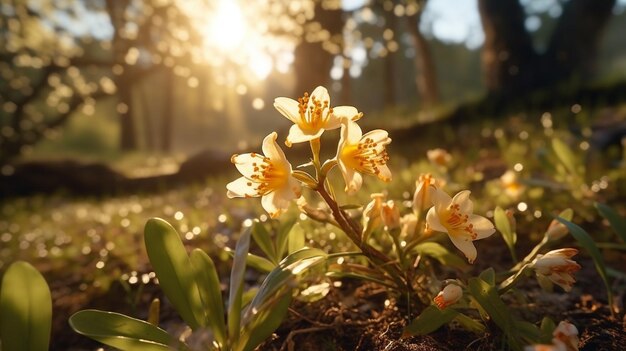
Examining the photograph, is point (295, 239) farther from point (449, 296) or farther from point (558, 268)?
point (558, 268)

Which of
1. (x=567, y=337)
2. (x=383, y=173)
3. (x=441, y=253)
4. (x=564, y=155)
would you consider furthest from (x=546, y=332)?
(x=564, y=155)

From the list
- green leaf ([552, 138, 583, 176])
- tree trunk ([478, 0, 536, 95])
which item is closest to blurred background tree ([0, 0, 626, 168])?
tree trunk ([478, 0, 536, 95])

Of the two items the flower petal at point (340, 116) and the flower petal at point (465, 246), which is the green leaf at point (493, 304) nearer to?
the flower petal at point (465, 246)

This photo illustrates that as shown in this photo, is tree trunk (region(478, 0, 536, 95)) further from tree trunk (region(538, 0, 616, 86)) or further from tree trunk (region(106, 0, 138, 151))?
tree trunk (region(106, 0, 138, 151))

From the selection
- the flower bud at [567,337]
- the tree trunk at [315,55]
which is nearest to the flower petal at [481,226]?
the flower bud at [567,337]

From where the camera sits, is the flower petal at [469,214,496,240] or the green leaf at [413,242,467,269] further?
the green leaf at [413,242,467,269]

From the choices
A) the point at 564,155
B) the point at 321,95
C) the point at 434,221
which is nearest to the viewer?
the point at 434,221
